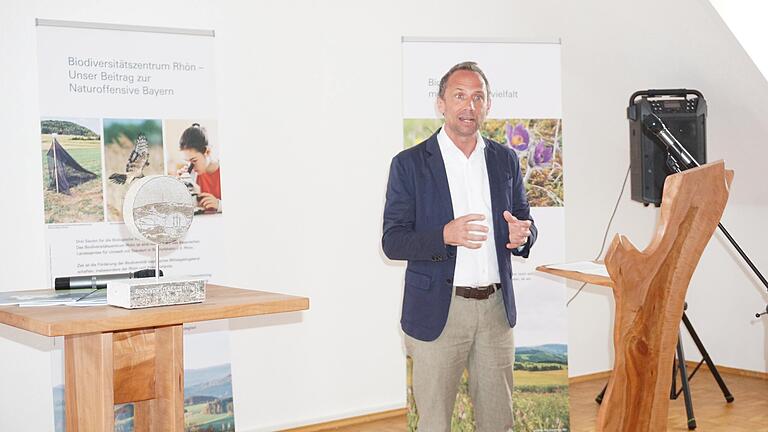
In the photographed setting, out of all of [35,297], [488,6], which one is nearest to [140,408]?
[35,297]

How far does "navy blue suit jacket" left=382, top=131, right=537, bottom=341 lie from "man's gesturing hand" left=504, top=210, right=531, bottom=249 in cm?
12

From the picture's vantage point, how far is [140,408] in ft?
7.06

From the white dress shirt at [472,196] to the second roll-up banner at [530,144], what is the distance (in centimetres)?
127

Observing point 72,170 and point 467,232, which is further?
point 72,170

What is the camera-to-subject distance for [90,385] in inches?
74.3

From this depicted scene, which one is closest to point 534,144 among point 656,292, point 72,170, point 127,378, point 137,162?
point 137,162

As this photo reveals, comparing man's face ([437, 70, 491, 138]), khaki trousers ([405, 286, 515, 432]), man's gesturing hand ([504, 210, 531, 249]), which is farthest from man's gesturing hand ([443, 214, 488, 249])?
man's face ([437, 70, 491, 138])

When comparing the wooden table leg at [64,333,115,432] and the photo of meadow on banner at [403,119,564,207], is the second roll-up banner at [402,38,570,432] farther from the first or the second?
the wooden table leg at [64,333,115,432]

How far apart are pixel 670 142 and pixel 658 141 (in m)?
0.58

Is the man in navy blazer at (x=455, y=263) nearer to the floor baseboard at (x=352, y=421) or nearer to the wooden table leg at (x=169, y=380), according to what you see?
the wooden table leg at (x=169, y=380)

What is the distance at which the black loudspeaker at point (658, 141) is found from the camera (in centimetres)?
515

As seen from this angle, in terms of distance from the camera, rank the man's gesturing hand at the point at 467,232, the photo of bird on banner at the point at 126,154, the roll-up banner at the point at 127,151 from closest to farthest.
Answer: the man's gesturing hand at the point at 467,232, the roll-up banner at the point at 127,151, the photo of bird on banner at the point at 126,154

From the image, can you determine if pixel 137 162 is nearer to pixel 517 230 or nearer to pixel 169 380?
pixel 517 230

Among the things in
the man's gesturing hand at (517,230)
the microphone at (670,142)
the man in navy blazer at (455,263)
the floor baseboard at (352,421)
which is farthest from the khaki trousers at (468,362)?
the microphone at (670,142)
